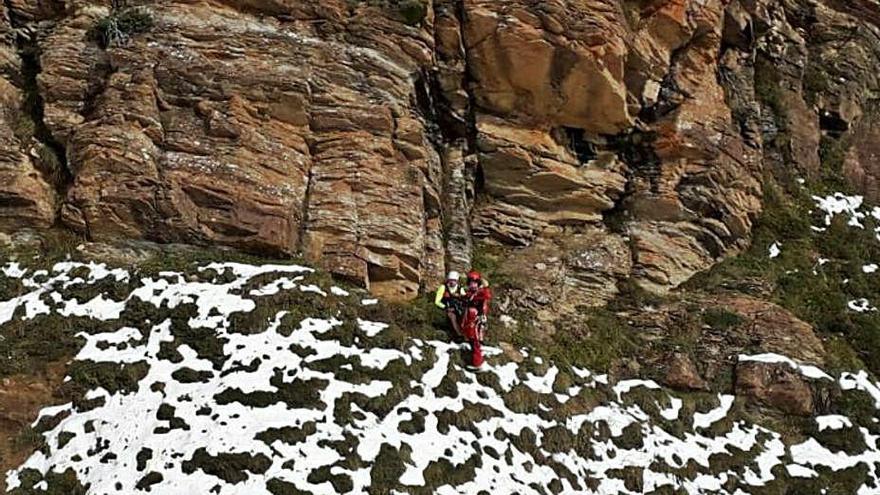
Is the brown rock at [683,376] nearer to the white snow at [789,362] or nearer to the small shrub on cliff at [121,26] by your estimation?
the white snow at [789,362]

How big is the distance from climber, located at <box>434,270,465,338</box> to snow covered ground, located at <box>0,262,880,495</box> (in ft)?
2.13

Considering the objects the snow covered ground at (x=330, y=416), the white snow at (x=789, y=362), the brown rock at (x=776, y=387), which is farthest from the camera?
the white snow at (x=789, y=362)

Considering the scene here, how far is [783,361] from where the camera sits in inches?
763

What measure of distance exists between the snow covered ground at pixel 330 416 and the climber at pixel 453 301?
649 mm

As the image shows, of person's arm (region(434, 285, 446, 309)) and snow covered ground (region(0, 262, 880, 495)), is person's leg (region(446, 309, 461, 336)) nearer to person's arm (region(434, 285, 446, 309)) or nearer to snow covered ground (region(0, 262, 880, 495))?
person's arm (region(434, 285, 446, 309))

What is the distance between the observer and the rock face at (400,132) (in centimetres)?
1773

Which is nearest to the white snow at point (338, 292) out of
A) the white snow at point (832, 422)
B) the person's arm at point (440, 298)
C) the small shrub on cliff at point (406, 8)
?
the person's arm at point (440, 298)

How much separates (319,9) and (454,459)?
12648 millimetres

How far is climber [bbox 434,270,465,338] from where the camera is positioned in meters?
17.4

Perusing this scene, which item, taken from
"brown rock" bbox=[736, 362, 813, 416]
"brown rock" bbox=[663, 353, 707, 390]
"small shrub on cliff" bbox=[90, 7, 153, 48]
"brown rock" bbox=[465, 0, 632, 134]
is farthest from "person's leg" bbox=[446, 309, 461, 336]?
"small shrub on cliff" bbox=[90, 7, 153, 48]

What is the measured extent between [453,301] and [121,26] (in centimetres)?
1050

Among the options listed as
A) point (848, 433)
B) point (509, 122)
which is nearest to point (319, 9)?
point (509, 122)

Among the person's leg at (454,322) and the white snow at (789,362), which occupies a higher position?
the person's leg at (454,322)

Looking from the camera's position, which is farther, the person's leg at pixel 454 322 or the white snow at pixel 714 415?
the white snow at pixel 714 415
